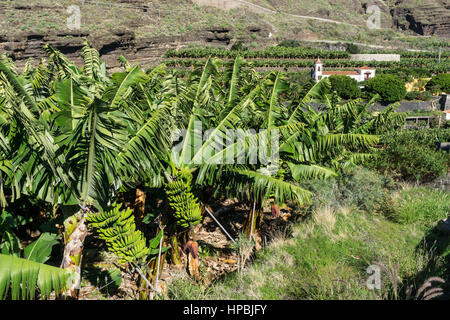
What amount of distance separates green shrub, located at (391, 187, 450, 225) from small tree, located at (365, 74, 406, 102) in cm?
2649

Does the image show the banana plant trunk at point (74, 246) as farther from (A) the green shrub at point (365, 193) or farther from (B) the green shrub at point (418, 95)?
(B) the green shrub at point (418, 95)

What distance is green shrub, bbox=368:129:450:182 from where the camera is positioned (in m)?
10.4

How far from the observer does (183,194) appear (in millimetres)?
5102

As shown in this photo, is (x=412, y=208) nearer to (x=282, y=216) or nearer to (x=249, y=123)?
(x=282, y=216)

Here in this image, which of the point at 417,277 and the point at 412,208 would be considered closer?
the point at 417,277

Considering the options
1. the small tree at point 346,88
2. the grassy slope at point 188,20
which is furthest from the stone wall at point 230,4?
the small tree at point 346,88

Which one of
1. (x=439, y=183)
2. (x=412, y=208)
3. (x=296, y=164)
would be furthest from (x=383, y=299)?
(x=439, y=183)

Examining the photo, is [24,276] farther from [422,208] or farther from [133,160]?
[422,208]

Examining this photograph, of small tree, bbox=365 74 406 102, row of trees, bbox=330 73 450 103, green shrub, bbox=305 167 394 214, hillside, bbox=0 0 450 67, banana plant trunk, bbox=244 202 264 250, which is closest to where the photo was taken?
banana plant trunk, bbox=244 202 264 250

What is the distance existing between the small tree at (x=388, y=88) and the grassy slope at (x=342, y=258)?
91.0 feet

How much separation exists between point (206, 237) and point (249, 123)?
251 cm

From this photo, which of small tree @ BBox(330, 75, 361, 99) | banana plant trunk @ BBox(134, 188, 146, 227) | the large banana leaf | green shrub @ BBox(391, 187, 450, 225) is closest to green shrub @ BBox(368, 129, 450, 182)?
green shrub @ BBox(391, 187, 450, 225)

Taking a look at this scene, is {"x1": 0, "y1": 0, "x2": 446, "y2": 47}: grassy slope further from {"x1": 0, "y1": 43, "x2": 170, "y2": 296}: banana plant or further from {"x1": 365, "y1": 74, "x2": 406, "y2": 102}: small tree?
{"x1": 0, "y1": 43, "x2": 170, "y2": 296}: banana plant

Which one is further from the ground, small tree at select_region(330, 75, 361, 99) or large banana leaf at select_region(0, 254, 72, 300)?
small tree at select_region(330, 75, 361, 99)
